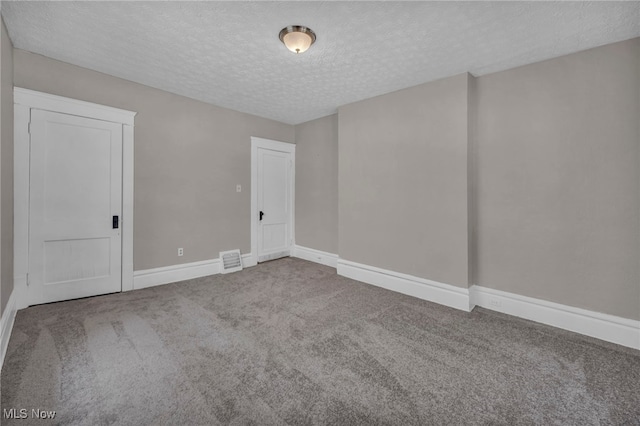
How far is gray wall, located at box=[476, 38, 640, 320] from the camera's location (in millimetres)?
2498

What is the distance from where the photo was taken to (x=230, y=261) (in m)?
4.64

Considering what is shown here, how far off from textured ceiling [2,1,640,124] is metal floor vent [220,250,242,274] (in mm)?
2674

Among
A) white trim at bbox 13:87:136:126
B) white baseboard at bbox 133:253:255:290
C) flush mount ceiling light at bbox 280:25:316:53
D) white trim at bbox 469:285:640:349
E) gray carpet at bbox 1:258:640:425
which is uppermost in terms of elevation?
flush mount ceiling light at bbox 280:25:316:53

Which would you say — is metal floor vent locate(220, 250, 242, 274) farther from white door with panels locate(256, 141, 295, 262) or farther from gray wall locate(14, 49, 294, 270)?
white door with panels locate(256, 141, 295, 262)

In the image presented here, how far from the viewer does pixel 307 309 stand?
3.14 m

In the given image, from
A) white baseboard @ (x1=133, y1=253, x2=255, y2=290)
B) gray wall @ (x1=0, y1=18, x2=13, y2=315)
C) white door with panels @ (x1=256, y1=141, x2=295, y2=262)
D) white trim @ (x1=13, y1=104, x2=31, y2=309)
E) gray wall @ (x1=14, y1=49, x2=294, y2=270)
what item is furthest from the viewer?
white door with panels @ (x1=256, y1=141, x2=295, y2=262)

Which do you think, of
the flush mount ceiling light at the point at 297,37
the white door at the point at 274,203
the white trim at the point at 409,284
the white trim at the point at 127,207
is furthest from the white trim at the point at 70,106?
the white trim at the point at 409,284

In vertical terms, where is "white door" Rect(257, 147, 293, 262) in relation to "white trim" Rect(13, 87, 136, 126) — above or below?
below

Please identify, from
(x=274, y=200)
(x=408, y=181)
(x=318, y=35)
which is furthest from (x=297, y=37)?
(x=274, y=200)

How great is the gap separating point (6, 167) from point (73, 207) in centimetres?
81

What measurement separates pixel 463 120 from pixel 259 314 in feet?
10.8

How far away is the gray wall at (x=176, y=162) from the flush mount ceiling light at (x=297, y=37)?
2387 millimetres

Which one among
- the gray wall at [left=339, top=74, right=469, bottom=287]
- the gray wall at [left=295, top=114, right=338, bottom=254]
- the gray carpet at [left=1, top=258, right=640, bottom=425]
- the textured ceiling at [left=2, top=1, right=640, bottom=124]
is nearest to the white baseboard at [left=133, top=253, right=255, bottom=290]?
the gray carpet at [left=1, top=258, right=640, bottom=425]

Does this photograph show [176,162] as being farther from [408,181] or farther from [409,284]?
[409,284]
